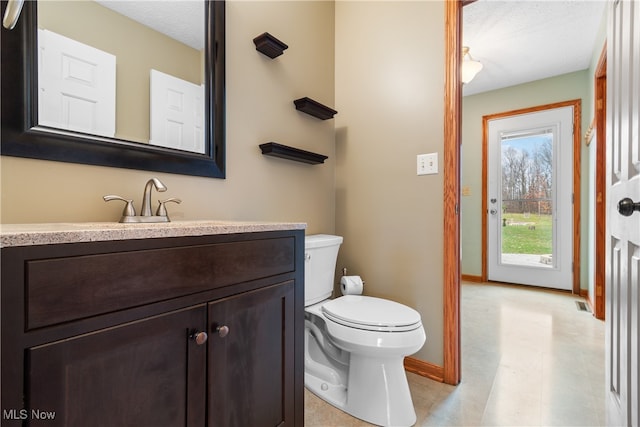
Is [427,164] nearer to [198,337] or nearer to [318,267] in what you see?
[318,267]

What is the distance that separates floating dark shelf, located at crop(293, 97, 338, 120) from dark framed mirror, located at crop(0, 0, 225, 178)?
50 centimetres

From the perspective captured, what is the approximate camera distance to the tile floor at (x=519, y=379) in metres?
1.34

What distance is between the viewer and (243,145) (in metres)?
1.52

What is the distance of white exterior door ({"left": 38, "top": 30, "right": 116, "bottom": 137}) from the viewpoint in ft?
3.13

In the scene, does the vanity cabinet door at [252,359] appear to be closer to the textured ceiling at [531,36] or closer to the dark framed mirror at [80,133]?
the dark framed mirror at [80,133]

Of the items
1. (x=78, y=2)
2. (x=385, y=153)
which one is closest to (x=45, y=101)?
(x=78, y=2)

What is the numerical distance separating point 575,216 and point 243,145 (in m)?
3.61

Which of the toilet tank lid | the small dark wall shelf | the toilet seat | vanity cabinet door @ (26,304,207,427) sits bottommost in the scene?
the toilet seat

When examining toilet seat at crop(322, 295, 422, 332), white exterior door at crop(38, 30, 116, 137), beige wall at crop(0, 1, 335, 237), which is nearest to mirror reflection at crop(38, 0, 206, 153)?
white exterior door at crop(38, 30, 116, 137)

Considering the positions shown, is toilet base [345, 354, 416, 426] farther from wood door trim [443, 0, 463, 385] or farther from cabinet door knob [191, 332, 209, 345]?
cabinet door knob [191, 332, 209, 345]

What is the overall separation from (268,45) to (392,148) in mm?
878

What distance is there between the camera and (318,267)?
64.6 inches

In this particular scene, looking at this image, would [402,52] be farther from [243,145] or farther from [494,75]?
[494,75]

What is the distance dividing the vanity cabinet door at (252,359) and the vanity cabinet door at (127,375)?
1.7 inches
